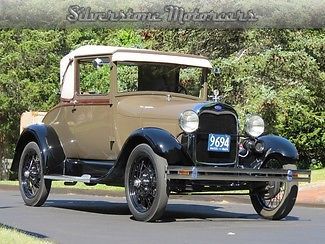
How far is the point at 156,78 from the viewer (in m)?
12.2

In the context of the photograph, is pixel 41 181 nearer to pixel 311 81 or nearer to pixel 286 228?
pixel 286 228

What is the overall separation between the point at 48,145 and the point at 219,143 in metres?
3.21

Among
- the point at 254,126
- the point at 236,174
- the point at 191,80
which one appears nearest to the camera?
the point at 236,174

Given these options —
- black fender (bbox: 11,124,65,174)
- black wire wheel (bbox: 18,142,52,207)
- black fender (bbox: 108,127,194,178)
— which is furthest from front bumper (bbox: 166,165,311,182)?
black wire wheel (bbox: 18,142,52,207)

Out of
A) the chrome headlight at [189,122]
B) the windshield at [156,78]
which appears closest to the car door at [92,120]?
the windshield at [156,78]

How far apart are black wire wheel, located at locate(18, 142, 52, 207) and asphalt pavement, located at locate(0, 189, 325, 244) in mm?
199

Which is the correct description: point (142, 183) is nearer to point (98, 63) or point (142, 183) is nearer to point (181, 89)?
point (98, 63)

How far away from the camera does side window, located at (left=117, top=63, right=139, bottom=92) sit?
11.8m

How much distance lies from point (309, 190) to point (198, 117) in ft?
23.2

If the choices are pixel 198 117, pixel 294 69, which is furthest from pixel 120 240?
pixel 294 69

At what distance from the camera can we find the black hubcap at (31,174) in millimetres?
12805

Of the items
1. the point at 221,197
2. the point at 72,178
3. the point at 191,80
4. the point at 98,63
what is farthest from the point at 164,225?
the point at 221,197

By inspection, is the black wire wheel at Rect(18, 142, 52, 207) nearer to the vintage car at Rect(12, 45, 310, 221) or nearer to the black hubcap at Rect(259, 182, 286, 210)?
the vintage car at Rect(12, 45, 310, 221)

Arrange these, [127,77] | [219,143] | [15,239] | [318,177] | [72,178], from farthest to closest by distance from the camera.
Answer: [318,177] < [127,77] < [72,178] < [219,143] < [15,239]
